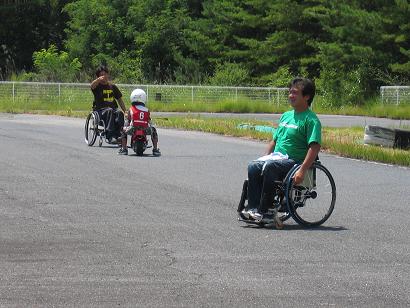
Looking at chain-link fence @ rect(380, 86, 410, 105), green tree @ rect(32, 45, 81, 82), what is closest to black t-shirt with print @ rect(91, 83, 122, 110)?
chain-link fence @ rect(380, 86, 410, 105)

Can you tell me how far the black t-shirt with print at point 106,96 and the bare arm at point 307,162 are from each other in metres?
11.9

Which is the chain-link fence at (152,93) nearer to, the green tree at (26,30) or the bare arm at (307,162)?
the green tree at (26,30)

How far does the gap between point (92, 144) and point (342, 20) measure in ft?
110

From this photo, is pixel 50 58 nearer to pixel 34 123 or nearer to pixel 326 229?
pixel 34 123

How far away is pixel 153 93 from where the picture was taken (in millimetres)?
47688

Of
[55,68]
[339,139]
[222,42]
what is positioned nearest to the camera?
[339,139]

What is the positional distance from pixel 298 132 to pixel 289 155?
0.85ft

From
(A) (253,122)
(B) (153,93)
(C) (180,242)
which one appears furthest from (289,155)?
(B) (153,93)

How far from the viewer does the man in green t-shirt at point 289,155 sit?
1163cm

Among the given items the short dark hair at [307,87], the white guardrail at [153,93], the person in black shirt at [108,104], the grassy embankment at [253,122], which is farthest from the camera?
the white guardrail at [153,93]

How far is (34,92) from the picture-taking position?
45.7 metres

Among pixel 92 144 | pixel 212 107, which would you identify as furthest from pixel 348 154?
pixel 212 107

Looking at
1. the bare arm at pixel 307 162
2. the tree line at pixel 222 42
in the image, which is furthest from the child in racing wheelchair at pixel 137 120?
the tree line at pixel 222 42

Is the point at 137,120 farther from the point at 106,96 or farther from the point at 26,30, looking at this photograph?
the point at 26,30
